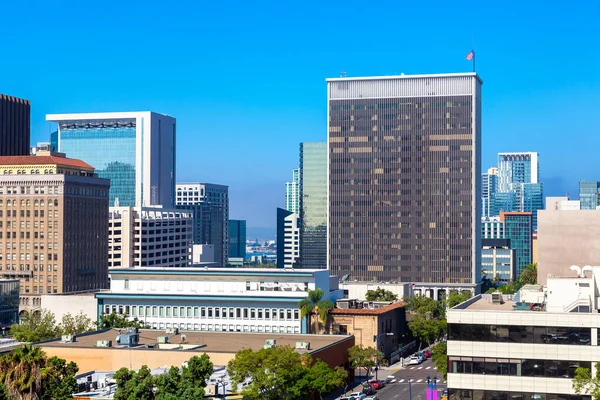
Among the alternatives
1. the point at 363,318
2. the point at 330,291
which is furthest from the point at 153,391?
the point at 330,291

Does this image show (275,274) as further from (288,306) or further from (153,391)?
(153,391)

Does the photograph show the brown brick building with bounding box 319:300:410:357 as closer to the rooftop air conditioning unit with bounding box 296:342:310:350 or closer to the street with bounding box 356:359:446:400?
the street with bounding box 356:359:446:400

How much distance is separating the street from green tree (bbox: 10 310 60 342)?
172ft

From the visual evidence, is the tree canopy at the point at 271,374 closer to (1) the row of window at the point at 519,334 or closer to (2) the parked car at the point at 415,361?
(1) the row of window at the point at 519,334

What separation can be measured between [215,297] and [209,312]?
3013 mm

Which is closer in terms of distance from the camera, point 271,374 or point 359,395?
point 271,374

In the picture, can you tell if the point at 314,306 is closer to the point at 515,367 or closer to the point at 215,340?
the point at 215,340

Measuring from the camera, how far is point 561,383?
85.9m

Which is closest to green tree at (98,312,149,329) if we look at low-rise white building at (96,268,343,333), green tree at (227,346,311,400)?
low-rise white building at (96,268,343,333)

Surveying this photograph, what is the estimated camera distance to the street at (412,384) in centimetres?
12319

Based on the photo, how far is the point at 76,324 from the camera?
168375mm

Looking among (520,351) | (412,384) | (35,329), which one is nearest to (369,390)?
(412,384)

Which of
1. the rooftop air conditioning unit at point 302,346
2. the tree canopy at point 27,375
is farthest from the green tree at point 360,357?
the tree canopy at point 27,375

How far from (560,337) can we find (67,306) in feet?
360
